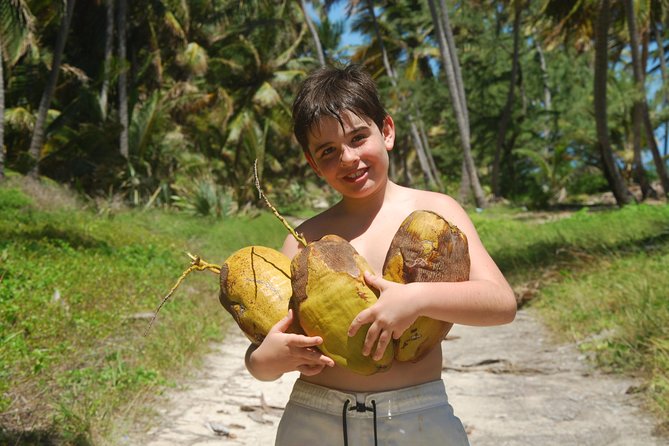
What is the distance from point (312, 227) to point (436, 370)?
0.53m

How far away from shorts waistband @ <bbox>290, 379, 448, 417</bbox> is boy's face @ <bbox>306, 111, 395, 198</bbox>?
1.63ft

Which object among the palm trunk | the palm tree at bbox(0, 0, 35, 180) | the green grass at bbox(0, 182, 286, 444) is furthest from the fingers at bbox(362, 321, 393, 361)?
the palm trunk

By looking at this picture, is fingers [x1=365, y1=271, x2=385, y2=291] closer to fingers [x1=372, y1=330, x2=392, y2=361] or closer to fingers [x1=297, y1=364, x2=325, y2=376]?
fingers [x1=372, y1=330, x2=392, y2=361]

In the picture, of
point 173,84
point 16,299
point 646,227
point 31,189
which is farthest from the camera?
point 173,84

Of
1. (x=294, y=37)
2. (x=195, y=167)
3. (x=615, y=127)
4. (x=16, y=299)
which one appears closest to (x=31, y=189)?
(x=195, y=167)

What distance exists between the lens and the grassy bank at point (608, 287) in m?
4.09

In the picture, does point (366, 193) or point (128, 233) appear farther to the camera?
point (128, 233)

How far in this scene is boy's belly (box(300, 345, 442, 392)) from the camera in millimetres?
1684

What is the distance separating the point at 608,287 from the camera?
18.8 ft

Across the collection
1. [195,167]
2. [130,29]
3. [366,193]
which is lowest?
[195,167]

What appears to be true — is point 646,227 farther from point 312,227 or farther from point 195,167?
point 195,167

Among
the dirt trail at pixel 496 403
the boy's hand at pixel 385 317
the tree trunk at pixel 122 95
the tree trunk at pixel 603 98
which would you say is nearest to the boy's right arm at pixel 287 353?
the boy's hand at pixel 385 317

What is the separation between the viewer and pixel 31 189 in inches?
492

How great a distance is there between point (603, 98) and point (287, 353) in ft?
43.2
